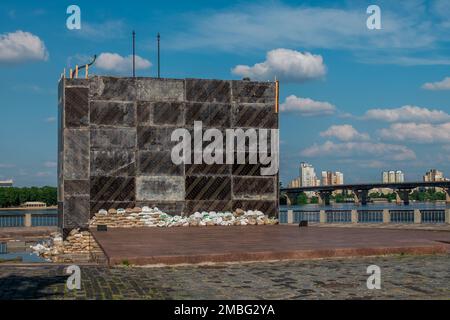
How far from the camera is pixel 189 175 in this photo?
26.7 meters

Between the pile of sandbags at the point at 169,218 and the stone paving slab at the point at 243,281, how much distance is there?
13.4m

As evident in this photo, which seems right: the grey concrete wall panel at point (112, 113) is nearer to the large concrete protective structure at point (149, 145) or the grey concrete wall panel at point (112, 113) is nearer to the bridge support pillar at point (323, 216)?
the large concrete protective structure at point (149, 145)

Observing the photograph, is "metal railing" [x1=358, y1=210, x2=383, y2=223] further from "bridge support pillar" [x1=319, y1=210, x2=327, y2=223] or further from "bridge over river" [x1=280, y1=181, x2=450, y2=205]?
"bridge over river" [x1=280, y1=181, x2=450, y2=205]

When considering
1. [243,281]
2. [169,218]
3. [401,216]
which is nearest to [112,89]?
[169,218]

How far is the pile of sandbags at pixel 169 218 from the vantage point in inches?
1000

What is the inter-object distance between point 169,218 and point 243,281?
16580 mm

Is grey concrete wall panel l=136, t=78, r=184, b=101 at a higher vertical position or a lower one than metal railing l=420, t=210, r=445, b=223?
higher

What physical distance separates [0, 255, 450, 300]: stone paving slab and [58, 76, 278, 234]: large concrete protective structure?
13659 mm

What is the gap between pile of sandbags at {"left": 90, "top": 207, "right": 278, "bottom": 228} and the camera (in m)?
25.4

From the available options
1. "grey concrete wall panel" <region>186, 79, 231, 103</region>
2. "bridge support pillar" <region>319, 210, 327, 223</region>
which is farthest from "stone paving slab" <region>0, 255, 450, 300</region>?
"bridge support pillar" <region>319, 210, 327, 223</region>

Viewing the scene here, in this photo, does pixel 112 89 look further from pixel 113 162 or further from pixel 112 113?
pixel 113 162

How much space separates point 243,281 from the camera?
9.80 m
